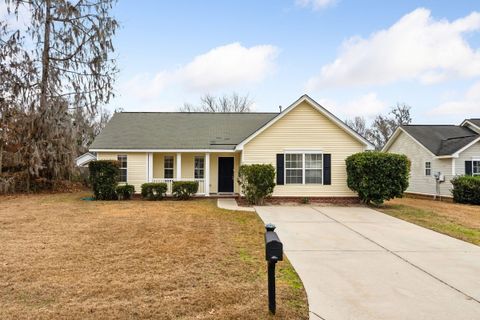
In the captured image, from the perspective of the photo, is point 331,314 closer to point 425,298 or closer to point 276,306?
point 276,306

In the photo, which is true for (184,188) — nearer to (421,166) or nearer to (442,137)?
(421,166)

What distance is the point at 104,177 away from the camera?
50.3ft

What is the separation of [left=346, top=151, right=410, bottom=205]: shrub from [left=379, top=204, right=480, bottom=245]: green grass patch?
719mm

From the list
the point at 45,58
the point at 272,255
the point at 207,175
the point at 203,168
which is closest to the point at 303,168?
the point at 207,175

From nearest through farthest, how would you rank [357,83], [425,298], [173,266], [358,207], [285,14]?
[425,298] → [173,266] → [358,207] → [285,14] → [357,83]

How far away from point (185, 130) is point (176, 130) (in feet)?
1.67

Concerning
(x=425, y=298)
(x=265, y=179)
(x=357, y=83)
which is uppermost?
(x=357, y=83)

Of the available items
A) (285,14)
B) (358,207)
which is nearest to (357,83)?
(285,14)

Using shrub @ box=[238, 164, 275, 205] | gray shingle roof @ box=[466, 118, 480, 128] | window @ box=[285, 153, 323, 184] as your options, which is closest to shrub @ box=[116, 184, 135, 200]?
shrub @ box=[238, 164, 275, 205]

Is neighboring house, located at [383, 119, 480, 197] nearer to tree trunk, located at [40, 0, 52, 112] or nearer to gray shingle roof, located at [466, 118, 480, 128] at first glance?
gray shingle roof, located at [466, 118, 480, 128]

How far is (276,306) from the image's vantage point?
12.8ft

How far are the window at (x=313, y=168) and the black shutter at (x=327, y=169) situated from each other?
0.15m

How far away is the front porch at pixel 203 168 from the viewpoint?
1758cm

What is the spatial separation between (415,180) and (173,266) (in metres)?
20.3
